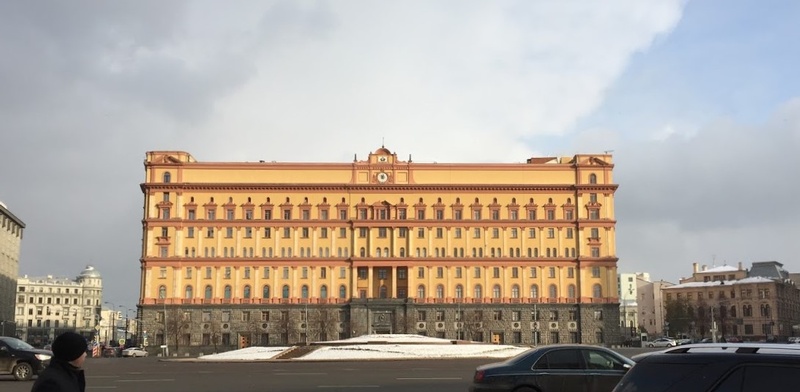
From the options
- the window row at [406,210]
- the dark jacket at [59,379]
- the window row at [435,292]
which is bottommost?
the dark jacket at [59,379]

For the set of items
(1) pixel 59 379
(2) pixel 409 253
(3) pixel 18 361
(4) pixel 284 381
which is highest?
(2) pixel 409 253

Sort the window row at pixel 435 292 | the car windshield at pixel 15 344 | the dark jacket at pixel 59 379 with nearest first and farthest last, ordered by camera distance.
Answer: the dark jacket at pixel 59 379
the car windshield at pixel 15 344
the window row at pixel 435 292

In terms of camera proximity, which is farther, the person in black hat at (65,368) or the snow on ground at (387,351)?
the snow on ground at (387,351)

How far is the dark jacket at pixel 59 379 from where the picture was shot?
6863mm

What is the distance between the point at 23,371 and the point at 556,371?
772 inches

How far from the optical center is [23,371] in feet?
88.7

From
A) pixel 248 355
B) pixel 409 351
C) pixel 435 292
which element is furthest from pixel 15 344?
pixel 435 292

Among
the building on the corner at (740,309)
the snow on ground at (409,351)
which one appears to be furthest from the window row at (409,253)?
the snow on ground at (409,351)

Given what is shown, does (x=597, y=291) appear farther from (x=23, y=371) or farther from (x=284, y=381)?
(x=23, y=371)

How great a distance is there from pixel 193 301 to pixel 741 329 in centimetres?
9507

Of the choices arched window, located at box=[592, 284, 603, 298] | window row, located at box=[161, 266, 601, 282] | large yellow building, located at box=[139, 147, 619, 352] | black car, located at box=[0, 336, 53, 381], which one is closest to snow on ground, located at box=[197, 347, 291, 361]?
black car, located at box=[0, 336, 53, 381]

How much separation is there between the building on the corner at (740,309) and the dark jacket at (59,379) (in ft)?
432

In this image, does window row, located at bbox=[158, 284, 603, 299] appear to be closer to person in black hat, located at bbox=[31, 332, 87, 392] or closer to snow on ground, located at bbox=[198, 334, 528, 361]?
snow on ground, located at bbox=[198, 334, 528, 361]

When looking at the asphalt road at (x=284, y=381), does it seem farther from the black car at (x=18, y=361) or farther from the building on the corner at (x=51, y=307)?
the building on the corner at (x=51, y=307)
